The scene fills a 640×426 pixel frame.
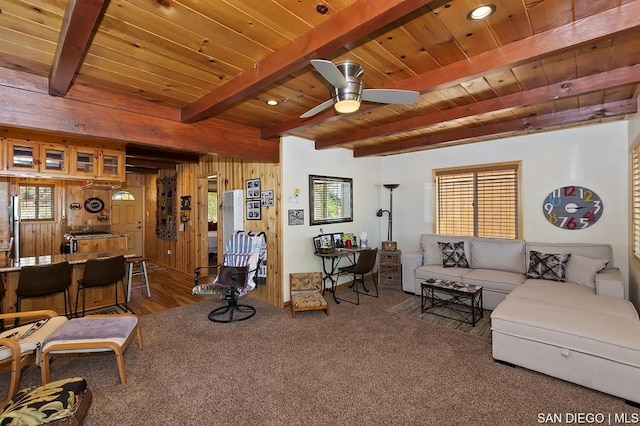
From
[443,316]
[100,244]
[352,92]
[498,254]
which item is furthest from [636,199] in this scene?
[100,244]

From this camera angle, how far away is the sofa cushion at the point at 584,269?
3.47m

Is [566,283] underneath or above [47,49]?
underneath

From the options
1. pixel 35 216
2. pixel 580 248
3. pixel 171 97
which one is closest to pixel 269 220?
pixel 171 97

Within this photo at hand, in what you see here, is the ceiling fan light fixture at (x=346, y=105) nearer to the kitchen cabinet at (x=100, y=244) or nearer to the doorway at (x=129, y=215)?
the kitchen cabinet at (x=100, y=244)

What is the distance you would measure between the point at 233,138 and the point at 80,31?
2.15 m

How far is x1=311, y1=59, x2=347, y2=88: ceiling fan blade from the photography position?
1655 mm

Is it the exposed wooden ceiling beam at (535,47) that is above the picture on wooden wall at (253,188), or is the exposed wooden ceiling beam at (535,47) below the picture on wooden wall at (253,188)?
above

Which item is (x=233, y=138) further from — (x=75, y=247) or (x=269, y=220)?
(x=75, y=247)

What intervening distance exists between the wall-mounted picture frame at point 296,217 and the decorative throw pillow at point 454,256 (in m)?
2.35

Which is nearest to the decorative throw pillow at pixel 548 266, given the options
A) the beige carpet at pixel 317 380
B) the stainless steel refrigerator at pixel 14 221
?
the beige carpet at pixel 317 380

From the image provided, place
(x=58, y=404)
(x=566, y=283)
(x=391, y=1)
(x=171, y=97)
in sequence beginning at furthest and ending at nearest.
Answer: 1. (x=566, y=283)
2. (x=171, y=97)
3. (x=58, y=404)
4. (x=391, y=1)

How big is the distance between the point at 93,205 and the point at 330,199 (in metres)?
6.10

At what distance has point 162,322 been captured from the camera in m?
3.80

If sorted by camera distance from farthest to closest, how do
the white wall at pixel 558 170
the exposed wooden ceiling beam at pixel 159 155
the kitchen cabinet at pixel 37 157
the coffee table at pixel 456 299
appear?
the exposed wooden ceiling beam at pixel 159 155, the white wall at pixel 558 170, the kitchen cabinet at pixel 37 157, the coffee table at pixel 456 299
